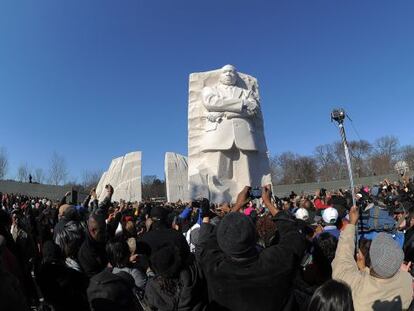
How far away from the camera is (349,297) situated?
192 centimetres

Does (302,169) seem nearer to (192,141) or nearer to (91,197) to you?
(192,141)

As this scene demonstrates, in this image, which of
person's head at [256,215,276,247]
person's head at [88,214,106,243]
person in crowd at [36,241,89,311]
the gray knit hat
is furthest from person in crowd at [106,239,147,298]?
the gray knit hat

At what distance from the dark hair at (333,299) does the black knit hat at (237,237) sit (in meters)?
0.42

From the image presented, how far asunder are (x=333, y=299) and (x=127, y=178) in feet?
62.8

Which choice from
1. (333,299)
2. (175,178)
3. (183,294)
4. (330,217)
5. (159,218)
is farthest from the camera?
(175,178)

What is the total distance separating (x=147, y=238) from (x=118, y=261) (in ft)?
1.96

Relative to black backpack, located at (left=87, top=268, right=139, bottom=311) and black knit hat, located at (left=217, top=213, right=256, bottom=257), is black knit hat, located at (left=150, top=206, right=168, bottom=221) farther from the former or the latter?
black knit hat, located at (left=217, top=213, right=256, bottom=257)

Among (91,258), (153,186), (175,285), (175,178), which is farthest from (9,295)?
(153,186)

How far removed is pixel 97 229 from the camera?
145 inches

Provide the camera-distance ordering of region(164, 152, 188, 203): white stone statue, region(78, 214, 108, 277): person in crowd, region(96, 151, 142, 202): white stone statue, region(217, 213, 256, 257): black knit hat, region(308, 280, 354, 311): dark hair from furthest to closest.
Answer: region(96, 151, 142, 202): white stone statue, region(164, 152, 188, 203): white stone statue, region(78, 214, 108, 277): person in crowd, region(217, 213, 256, 257): black knit hat, region(308, 280, 354, 311): dark hair

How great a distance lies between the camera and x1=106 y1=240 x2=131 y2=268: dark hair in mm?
3255

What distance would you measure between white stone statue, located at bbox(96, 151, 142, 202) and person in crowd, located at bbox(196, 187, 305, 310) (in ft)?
59.3

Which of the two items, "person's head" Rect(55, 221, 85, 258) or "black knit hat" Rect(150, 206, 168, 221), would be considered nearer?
"person's head" Rect(55, 221, 85, 258)

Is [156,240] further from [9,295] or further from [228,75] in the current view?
[228,75]
